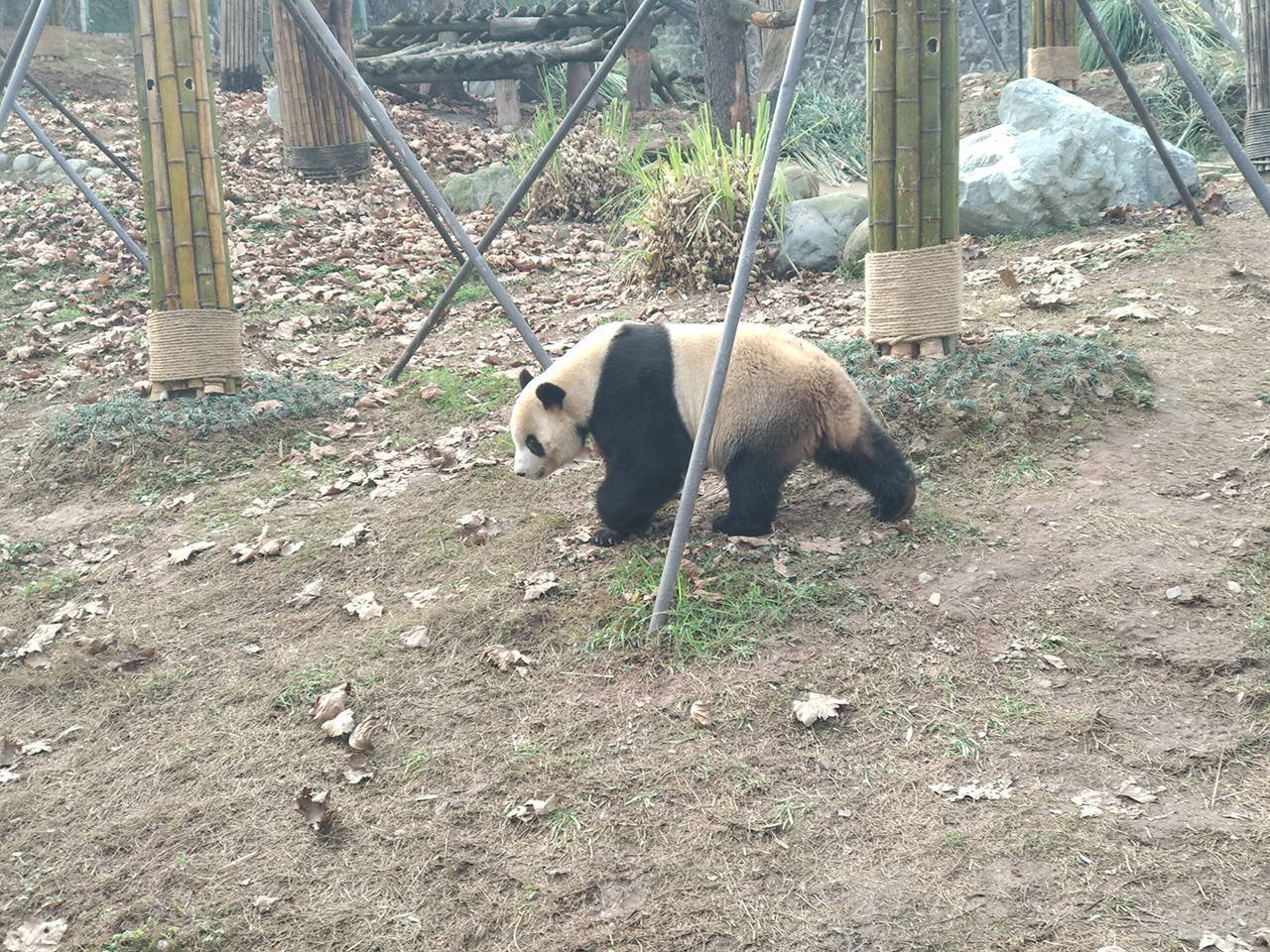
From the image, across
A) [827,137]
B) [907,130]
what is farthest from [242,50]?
[907,130]

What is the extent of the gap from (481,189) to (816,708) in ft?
31.6

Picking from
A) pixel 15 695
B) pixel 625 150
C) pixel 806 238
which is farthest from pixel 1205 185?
pixel 15 695

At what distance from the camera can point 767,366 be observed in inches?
184

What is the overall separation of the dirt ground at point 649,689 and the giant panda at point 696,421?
0.23 meters

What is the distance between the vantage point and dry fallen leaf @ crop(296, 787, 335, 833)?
3504 mm

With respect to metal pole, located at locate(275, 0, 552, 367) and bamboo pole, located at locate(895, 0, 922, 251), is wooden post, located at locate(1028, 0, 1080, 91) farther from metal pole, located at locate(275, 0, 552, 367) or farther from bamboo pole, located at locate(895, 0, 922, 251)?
metal pole, located at locate(275, 0, 552, 367)

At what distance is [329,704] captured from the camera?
4062 millimetres

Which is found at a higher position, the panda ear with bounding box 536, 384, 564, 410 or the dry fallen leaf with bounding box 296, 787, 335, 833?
the panda ear with bounding box 536, 384, 564, 410

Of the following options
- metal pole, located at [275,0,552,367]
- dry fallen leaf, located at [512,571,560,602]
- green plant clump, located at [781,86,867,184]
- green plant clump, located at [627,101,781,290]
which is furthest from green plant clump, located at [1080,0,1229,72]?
dry fallen leaf, located at [512,571,560,602]

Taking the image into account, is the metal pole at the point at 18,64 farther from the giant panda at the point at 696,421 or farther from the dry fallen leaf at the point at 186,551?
the giant panda at the point at 696,421

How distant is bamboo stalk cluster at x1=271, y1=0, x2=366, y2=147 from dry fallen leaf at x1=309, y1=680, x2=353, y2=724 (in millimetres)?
9512

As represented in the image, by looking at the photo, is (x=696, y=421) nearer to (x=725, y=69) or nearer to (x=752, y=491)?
(x=752, y=491)

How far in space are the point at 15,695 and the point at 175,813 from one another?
4.18 ft

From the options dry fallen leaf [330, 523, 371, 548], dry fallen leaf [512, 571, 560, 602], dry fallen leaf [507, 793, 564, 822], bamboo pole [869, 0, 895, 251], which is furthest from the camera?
bamboo pole [869, 0, 895, 251]
